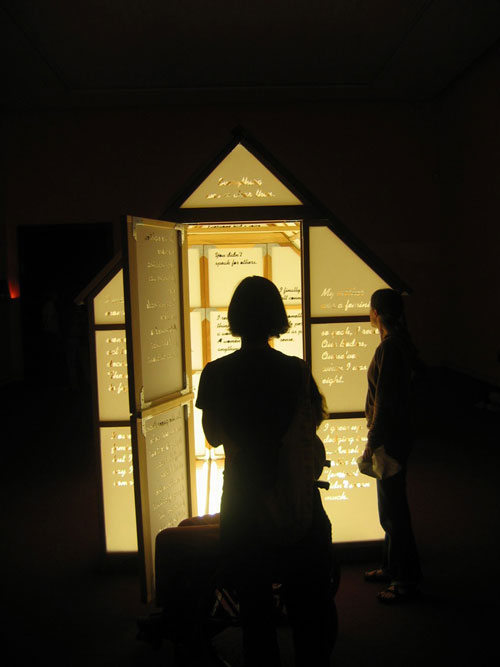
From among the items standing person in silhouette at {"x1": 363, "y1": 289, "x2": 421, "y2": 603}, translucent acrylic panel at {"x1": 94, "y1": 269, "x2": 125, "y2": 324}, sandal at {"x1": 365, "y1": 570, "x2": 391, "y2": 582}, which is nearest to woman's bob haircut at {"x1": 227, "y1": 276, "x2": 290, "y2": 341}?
standing person in silhouette at {"x1": 363, "y1": 289, "x2": 421, "y2": 603}

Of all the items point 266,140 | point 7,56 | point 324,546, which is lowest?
point 324,546

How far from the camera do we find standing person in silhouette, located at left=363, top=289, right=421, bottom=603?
2.62 m

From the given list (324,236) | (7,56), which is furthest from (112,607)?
(7,56)

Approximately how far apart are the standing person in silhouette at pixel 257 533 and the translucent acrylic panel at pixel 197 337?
6.27 ft

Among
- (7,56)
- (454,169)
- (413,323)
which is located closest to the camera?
(7,56)

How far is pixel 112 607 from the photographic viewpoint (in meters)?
2.84

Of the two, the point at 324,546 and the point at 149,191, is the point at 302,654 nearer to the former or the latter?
the point at 324,546

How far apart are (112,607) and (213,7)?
603cm

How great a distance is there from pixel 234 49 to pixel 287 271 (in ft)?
15.8

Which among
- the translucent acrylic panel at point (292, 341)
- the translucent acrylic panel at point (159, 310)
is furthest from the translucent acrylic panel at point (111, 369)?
the translucent acrylic panel at point (292, 341)

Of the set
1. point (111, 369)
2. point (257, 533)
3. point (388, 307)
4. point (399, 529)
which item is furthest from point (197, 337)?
point (257, 533)

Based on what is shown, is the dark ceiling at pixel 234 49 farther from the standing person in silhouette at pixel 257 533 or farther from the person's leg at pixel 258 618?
the person's leg at pixel 258 618

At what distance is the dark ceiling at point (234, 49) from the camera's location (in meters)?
6.32

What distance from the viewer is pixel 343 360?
10.1ft
